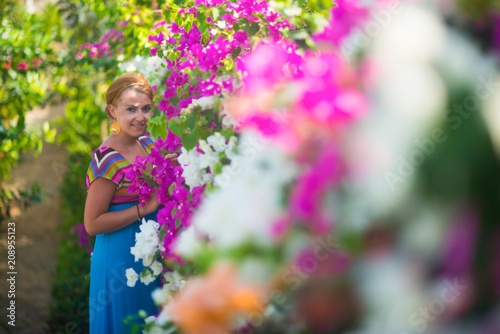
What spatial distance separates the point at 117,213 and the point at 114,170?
0.74 ft

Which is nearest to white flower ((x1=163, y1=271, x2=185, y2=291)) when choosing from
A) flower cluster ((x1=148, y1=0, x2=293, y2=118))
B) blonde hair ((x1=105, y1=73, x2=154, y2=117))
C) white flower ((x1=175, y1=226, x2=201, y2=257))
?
white flower ((x1=175, y1=226, x2=201, y2=257))

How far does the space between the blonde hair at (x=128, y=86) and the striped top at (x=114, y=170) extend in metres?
0.30

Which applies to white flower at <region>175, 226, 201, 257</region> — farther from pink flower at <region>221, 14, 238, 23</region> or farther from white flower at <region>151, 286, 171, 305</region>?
pink flower at <region>221, 14, 238, 23</region>

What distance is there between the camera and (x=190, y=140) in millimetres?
1634

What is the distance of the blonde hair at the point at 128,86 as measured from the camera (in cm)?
257

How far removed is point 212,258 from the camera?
843 mm

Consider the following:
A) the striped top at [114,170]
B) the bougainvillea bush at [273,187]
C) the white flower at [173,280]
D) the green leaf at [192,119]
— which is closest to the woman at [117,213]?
the striped top at [114,170]

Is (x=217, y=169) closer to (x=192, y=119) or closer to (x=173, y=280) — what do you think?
(x=192, y=119)

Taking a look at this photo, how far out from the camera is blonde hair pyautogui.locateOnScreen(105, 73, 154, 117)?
2.57 metres

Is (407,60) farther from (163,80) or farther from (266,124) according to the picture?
(163,80)

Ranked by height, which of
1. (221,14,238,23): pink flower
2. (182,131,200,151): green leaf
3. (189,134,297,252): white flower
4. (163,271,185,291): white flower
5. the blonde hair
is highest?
the blonde hair

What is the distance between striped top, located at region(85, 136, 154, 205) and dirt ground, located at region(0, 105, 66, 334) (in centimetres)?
189

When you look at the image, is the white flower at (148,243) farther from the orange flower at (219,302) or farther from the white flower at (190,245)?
the orange flower at (219,302)

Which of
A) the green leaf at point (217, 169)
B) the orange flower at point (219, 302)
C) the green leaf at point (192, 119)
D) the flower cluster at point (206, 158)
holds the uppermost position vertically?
the green leaf at point (192, 119)
